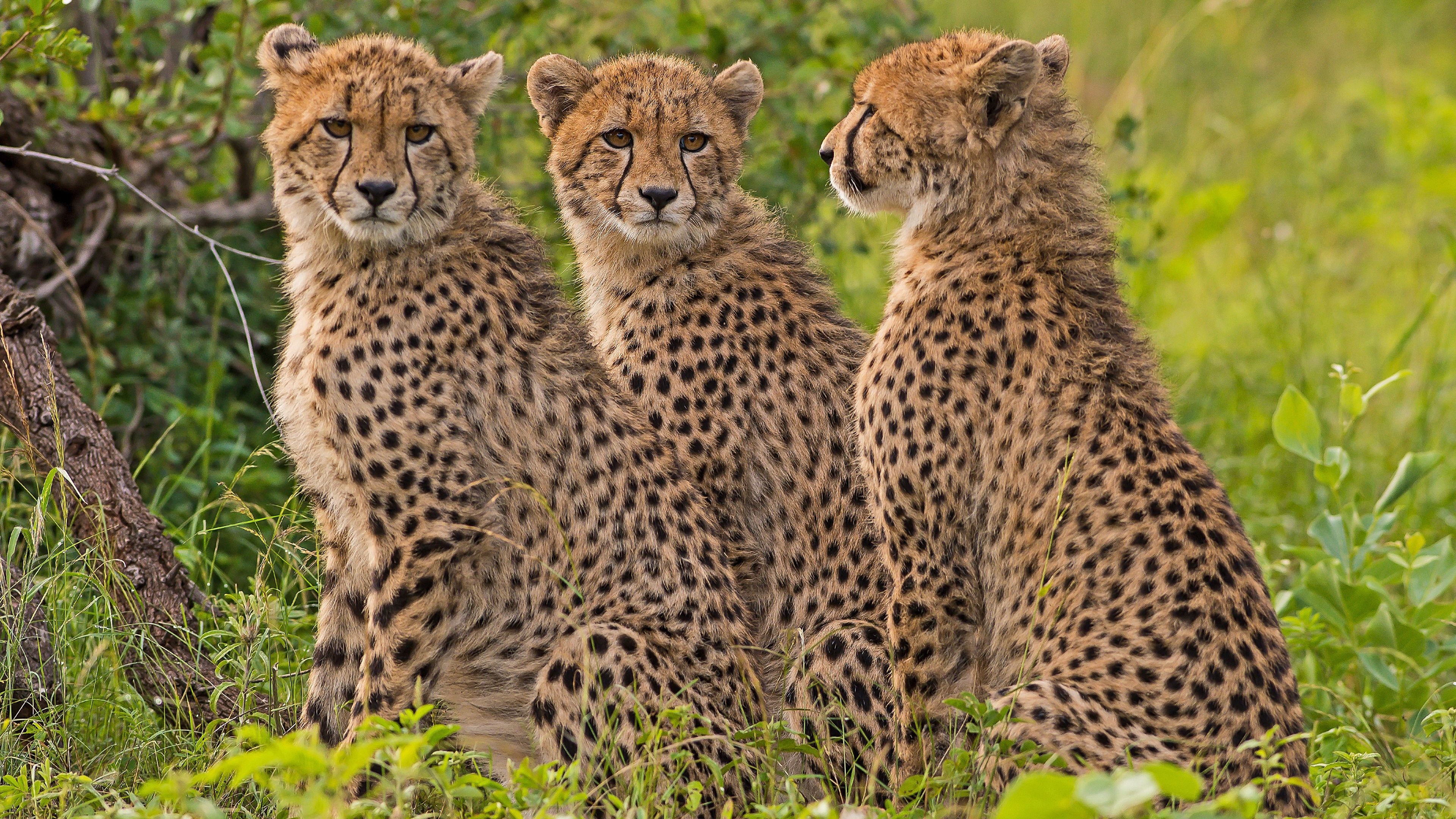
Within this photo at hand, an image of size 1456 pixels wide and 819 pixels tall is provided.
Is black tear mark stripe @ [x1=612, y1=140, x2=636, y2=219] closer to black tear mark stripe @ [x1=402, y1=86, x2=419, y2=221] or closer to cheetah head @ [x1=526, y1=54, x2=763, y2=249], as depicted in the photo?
cheetah head @ [x1=526, y1=54, x2=763, y2=249]

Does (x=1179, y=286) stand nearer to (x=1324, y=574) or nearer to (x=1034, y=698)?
(x=1324, y=574)

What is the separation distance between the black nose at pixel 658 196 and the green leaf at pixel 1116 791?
213cm

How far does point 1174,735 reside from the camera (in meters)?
2.86

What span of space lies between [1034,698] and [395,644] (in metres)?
1.39

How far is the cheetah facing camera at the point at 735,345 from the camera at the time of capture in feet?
11.4

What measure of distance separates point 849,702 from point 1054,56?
169 centimetres

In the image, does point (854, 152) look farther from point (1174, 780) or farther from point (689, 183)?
point (1174, 780)

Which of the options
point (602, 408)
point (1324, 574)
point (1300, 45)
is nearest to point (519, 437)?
point (602, 408)

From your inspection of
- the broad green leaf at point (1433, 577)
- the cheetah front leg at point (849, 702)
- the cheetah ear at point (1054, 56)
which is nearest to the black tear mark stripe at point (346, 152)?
the cheetah front leg at point (849, 702)

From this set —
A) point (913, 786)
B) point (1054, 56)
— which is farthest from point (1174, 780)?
point (1054, 56)

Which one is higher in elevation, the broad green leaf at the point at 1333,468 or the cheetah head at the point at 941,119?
the cheetah head at the point at 941,119

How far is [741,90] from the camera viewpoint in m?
3.99

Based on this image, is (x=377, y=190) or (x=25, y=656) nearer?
(x=377, y=190)

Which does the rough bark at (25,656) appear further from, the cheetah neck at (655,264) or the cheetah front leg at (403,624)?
the cheetah neck at (655,264)
